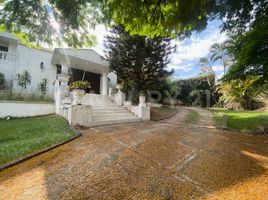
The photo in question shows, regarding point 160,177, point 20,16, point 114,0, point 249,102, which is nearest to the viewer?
point 160,177

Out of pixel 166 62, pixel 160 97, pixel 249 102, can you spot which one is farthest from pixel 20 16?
pixel 249 102

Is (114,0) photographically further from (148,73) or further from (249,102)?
(249,102)

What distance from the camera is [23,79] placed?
994 centimetres

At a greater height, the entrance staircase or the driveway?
the entrance staircase

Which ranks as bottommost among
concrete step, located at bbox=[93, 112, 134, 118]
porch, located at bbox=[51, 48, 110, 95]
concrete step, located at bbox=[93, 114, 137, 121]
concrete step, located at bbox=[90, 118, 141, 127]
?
concrete step, located at bbox=[90, 118, 141, 127]

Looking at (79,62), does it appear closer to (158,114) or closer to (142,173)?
(158,114)

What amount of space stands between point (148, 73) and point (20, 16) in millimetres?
7216

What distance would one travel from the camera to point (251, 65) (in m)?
4.64

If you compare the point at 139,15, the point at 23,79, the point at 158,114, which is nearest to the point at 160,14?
the point at 139,15

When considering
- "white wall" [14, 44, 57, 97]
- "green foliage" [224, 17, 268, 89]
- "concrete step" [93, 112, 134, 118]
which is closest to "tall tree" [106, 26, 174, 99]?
"concrete step" [93, 112, 134, 118]

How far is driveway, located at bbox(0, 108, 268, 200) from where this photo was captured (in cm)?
194

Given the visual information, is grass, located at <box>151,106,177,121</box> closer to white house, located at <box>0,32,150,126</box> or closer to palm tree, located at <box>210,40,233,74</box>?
white house, located at <box>0,32,150,126</box>

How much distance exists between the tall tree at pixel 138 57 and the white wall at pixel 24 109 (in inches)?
198

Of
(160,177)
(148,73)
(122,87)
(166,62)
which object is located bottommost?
(160,177)
